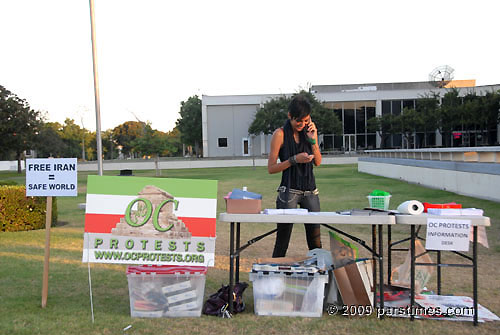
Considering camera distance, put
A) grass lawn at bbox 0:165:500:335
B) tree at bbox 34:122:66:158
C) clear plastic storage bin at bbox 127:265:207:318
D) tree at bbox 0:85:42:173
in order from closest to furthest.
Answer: grass lawn at bbox 0:165:500:335
clear plastic storage bin at bbox 127:265:207:318
tree at bbox 0:85:42:173
tree at bbox 34:122:66:158

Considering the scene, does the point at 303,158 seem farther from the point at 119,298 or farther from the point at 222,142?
the point at 222,142

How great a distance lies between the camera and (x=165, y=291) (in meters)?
4.19

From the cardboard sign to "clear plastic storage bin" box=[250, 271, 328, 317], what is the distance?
0.51m

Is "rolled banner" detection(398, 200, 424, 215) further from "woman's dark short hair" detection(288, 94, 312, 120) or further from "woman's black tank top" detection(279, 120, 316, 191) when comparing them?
"woman's dark short hair" detection(288, 94, 312, 120)

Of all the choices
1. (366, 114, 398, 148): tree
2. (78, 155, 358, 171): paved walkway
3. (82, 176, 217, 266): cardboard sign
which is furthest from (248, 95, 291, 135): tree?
(82, 176, 217, 266): cardboard sign

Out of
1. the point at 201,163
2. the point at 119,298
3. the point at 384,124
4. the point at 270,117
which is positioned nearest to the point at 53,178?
the point at 119,298

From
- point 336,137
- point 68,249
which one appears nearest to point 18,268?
point 68,249

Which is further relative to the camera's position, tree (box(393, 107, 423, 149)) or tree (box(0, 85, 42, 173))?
tree (box(393, 107, 423, 149))

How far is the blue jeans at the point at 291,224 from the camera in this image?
4.64 m

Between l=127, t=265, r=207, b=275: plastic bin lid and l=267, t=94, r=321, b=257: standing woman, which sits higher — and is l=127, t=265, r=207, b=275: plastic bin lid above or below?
below

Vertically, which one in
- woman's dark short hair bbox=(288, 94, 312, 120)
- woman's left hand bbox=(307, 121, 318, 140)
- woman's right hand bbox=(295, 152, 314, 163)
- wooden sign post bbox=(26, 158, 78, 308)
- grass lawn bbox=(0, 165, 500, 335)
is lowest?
grass lawn bbox=(0, 165, 500, 335)

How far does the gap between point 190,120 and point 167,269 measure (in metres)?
66.9

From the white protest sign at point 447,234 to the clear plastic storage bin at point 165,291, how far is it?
1975 millimetres

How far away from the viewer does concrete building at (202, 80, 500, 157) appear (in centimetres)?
5450
